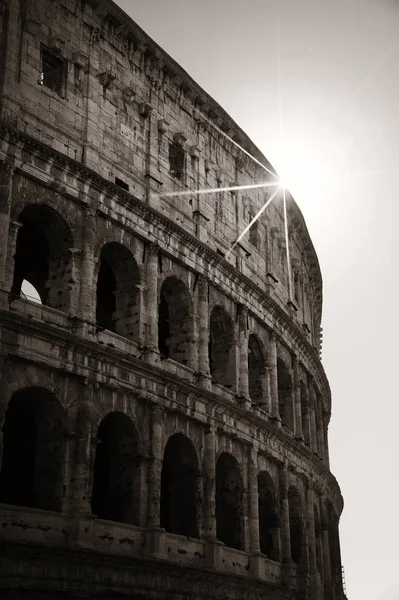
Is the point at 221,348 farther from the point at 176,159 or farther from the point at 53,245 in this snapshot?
the point at 53,245

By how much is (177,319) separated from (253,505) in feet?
16.9

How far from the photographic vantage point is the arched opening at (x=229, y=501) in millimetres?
22953

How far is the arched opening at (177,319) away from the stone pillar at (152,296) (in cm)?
114

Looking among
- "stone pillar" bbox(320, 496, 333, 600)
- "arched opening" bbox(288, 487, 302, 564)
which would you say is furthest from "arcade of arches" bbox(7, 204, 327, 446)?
"stone pillar" bbox(320, 496, 333, 600)

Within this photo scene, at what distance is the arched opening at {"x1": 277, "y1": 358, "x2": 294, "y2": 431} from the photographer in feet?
93.2

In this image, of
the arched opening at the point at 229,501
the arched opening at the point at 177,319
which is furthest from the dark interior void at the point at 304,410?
the arched opening at the point at 177,319

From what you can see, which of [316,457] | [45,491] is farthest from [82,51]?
[316,457]

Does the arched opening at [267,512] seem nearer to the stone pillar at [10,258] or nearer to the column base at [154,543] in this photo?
the column base at [154,543]

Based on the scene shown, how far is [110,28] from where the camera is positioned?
871 inches

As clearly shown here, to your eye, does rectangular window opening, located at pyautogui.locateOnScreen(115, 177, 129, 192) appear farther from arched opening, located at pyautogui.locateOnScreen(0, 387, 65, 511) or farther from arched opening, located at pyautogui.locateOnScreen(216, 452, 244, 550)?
arched opening, located at pyautogui.locateOnScreen(216, 452, 244, 550)

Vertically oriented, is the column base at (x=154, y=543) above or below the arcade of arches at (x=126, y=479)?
below

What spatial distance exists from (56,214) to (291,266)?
1399 centimetres

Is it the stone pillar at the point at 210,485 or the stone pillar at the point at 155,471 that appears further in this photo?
the stone pillar at the point at 210,485

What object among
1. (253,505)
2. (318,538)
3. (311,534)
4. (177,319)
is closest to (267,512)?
(253,505)
